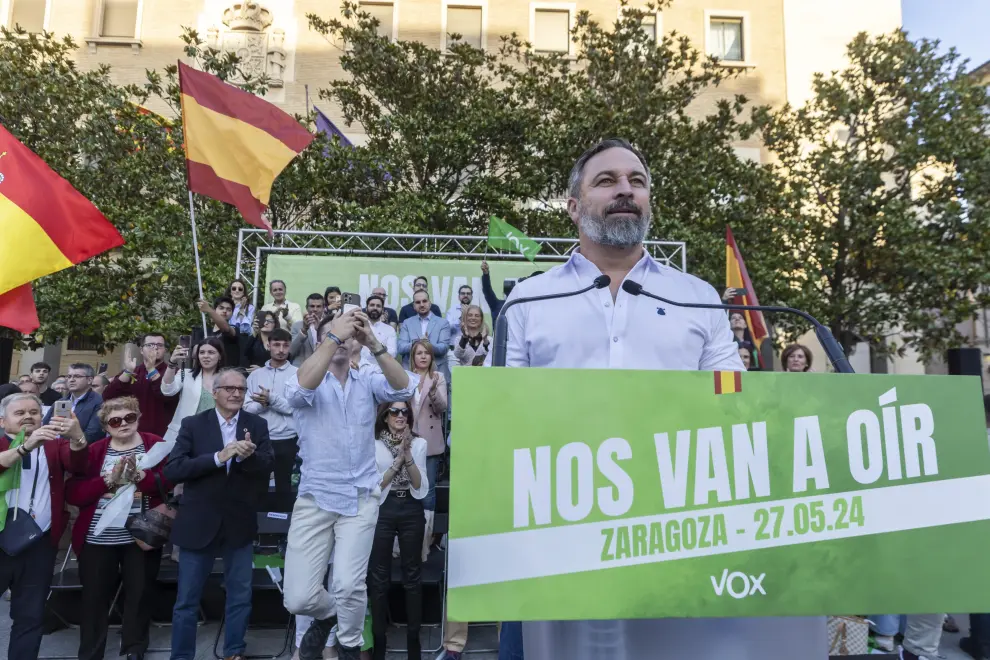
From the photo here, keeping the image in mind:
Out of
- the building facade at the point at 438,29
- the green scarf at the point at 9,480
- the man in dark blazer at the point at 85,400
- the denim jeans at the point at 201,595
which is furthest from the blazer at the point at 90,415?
the building facade at the point at 438,29

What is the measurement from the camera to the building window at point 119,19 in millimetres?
22969

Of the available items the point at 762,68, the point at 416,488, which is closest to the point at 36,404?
the point at 416,488

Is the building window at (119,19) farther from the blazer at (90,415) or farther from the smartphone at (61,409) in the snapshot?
the smartphone at (61,409)

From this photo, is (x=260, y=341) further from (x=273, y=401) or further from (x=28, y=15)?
(x=28, y=15)

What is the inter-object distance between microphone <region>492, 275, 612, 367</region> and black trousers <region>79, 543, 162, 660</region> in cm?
468

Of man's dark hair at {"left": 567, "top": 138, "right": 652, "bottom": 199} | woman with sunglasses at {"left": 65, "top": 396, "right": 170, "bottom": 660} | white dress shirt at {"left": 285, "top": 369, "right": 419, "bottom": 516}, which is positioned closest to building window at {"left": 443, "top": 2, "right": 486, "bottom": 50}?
white dress shirt at {"left": 285, "top": 369, "right": 419, "bottom": 516}

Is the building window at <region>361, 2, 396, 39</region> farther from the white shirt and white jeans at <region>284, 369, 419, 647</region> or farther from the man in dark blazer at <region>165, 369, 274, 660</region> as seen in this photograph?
the white shirt and white jeans at <region>284, 369, 419, 647</region>

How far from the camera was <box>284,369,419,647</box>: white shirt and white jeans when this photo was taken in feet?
16.1

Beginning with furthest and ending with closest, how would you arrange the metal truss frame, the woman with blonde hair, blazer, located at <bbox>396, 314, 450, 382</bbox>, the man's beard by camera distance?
1. the metal truss frame
2. blazer, located at <bbox>396, 314, 450, 382</bbox>
3. the woman with blonde hair
4. the man's beard

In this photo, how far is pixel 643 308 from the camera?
193cm

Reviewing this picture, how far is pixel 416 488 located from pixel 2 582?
281cm

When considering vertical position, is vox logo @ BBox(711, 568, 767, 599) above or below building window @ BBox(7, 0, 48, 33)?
below

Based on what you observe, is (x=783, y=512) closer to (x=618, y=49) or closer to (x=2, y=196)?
(x=2, y=196)

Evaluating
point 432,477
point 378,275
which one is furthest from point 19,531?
point 378,275
